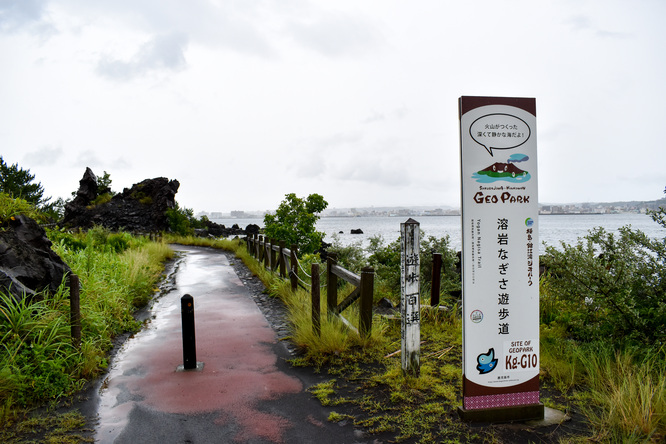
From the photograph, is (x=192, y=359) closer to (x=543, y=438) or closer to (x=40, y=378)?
(x=40, y=378)

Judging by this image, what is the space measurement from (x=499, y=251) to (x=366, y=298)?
7.73 feet

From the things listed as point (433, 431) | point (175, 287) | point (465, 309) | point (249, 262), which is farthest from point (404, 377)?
point (249, 262)

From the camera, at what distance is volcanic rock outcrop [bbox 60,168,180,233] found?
32094 mm

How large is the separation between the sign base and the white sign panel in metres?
0.05

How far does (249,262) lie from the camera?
16703 mm

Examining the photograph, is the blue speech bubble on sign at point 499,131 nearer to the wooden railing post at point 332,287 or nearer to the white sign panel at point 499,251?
the white sign panel at point 499,251

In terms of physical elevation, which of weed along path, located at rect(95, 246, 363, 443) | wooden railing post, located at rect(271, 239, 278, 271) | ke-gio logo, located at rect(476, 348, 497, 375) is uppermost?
wooden railing post, located at rect(271, 239, 278, 271)

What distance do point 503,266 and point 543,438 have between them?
1541 mm

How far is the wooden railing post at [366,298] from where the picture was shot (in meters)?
5.93

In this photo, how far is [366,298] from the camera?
600 cm

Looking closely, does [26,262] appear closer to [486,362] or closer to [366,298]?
[366,298]

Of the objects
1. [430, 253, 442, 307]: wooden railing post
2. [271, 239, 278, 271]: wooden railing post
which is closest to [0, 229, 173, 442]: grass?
[271, 239, 278, 271]: wooden railing post

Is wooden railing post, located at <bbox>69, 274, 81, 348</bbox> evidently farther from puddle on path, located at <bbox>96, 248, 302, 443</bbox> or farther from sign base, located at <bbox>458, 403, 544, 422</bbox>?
sign base, located at <bbox>458, 403, 544, 422</bbox>

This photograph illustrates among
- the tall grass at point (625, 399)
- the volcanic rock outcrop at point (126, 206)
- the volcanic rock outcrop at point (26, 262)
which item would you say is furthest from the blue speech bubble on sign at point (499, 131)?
the volcanic rock outcrop at point (126, 206)
